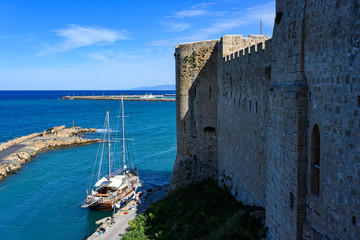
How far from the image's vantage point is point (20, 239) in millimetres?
21125

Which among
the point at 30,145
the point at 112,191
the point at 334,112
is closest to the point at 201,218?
the point at 334,112

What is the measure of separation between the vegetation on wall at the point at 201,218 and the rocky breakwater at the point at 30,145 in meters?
23.3

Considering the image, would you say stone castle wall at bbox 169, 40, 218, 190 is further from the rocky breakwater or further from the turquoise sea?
the rocky breakwater

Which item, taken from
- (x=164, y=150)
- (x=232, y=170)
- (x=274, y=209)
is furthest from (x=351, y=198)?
(x=164, y=150)

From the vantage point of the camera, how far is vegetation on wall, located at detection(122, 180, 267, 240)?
10227 mm

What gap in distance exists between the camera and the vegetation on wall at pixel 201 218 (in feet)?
33.6

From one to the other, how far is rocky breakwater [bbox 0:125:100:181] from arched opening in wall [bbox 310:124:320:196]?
34398mm

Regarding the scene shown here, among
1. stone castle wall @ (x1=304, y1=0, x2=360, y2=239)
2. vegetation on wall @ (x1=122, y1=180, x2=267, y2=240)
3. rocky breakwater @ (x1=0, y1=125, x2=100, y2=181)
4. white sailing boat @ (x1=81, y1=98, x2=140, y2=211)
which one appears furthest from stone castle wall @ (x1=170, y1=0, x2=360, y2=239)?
rocky breakwater @ (x1=0, y1=125, x2=100, y2=181)

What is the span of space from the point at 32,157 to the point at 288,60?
42451mm

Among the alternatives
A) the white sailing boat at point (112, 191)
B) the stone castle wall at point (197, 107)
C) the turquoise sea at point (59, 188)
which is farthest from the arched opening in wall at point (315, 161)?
the white sailing boat at point (112, 191)

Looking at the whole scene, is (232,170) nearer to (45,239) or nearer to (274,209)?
(274,209)

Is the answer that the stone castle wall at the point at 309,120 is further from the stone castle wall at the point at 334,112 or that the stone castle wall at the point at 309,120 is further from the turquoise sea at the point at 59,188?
the turquoise sea at the point at 59,188

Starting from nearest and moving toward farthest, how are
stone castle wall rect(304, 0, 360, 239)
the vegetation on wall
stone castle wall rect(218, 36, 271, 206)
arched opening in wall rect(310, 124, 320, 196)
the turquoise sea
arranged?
1. stone castle wall rect(304, 0, 360, 239)
2. arched opening in wall rect(310, 124, 320, 196)
3. the vegetation on wall
4. stone castle wall rect(218, 36, 271, 206)
5. the turquoise sea

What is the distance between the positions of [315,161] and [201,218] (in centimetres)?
894
